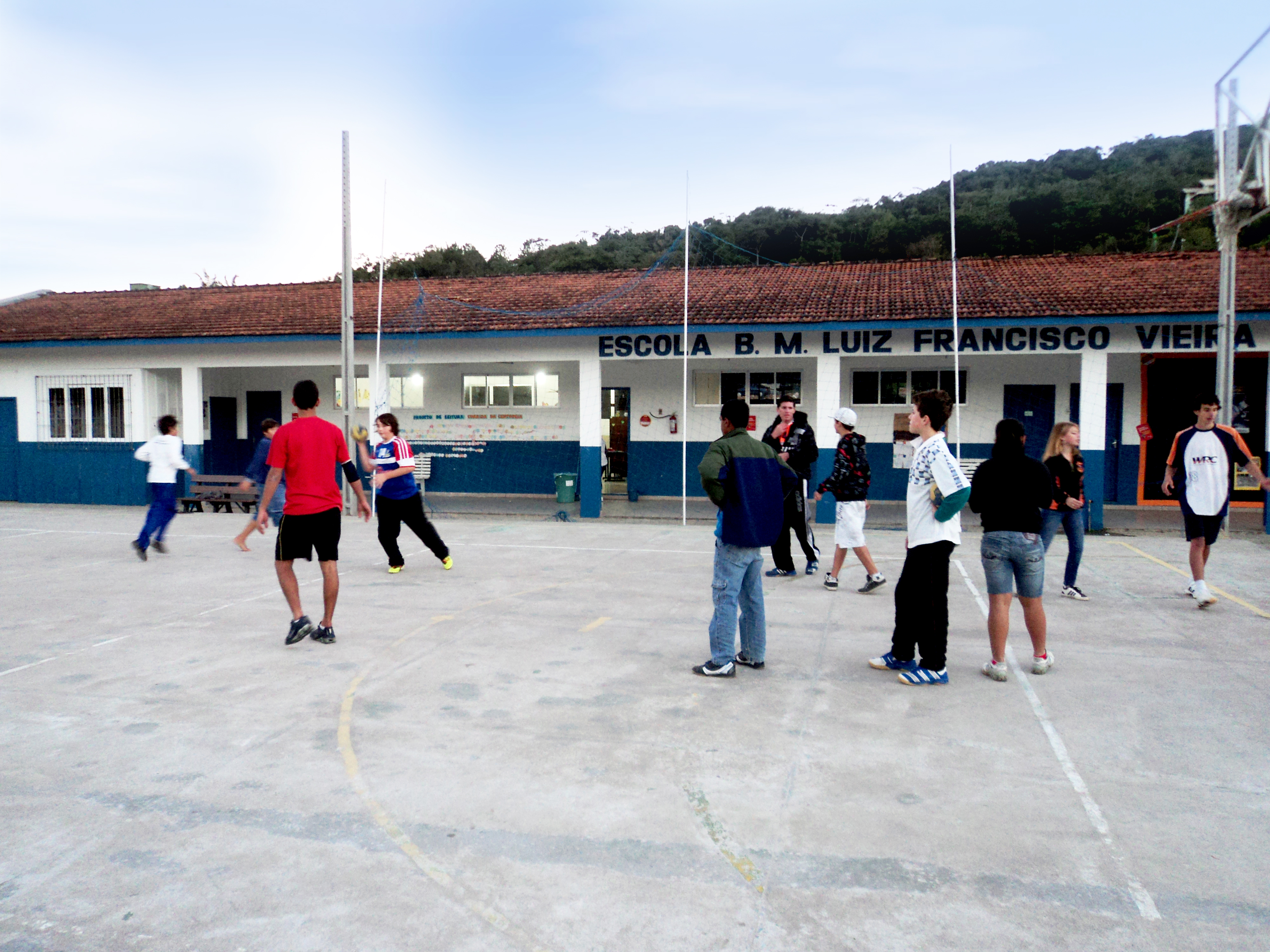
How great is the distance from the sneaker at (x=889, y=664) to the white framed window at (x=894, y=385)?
12.5m

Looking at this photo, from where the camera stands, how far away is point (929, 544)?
5.59m

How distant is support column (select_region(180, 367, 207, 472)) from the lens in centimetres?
1831

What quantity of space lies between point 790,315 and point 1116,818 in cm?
1245

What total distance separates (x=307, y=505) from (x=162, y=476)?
559 cm

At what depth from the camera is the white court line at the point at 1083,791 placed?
119 inches

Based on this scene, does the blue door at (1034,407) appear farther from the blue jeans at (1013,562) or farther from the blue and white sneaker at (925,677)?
the blue and white sneaker at (925,677)

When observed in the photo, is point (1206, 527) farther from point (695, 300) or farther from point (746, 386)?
point (746, 386)

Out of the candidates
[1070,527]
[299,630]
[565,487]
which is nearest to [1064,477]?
[1070,527]

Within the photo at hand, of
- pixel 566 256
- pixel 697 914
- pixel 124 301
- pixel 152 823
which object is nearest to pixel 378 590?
pixel 152 823

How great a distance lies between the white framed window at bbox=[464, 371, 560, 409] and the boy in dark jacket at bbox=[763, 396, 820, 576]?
10.6m

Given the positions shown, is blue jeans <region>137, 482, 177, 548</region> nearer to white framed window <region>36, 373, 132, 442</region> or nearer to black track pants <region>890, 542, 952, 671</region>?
black track pants <region>890, 542, 952, 671</region>

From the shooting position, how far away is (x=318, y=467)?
643 cm

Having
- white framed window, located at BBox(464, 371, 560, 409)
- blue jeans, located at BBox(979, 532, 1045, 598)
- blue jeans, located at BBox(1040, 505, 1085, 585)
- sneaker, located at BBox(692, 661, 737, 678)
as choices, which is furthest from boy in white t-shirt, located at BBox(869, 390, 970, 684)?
white framed window, located at BBox(464, 371, 560, 409)

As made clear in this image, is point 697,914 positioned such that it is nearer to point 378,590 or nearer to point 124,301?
point 378,590
